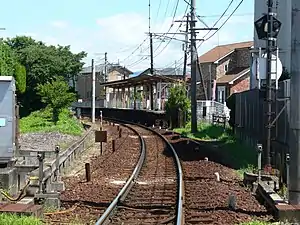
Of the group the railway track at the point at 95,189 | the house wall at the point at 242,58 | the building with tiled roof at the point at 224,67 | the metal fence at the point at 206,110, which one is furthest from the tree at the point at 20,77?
the railway track at the point at 95,189

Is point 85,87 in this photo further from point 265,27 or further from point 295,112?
point 295,112

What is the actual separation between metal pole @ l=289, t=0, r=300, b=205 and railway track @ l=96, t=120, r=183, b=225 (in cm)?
188

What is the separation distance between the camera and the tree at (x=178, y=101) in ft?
152

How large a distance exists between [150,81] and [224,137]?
79.2ft

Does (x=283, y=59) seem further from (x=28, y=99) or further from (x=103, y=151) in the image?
(x=28, y=99)

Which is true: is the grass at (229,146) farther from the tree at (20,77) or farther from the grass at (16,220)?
the tree at (20,77)

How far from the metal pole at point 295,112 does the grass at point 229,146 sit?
8.60 meters

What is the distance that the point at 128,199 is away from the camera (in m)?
13.2

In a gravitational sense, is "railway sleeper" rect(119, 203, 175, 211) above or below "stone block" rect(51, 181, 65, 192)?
below

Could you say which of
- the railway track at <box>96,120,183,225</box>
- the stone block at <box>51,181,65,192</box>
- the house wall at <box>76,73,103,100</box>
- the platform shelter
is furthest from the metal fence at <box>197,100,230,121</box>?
the house wall at <box>76,73,103,100</box>

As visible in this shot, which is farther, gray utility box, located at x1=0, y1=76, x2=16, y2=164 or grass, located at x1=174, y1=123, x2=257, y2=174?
grass, located at x1=174, y1=123, x2=257, y2=174

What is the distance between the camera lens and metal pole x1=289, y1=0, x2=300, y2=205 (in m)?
10.1

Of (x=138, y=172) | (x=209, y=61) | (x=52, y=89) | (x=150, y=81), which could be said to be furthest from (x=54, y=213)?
(x=209, y=61)

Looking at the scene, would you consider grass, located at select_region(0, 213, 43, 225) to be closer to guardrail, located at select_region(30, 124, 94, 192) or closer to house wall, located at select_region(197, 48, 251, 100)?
guardrail, located at select_region(30, 124, 94, 192)
